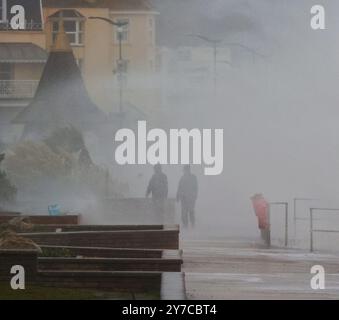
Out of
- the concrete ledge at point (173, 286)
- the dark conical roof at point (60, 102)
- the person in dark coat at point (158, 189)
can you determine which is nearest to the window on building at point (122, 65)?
the dark conical roof at point (60, 102)

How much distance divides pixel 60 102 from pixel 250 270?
3687 mm

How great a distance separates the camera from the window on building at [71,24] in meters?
17.8

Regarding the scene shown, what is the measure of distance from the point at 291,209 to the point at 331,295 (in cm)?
519

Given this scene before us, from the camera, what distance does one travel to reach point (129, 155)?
56.0 ft

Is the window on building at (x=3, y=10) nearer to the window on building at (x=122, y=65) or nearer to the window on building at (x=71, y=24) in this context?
the window on building at (x=71, y=24)

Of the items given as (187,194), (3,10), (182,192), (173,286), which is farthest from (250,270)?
(3,10)

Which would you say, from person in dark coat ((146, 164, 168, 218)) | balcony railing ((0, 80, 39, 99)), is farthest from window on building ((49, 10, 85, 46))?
person in dark coat ((146, 164, 168, 218))

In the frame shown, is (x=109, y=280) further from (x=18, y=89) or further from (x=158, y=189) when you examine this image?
(x=18, y=89)

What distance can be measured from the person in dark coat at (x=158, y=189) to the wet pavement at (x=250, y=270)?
1.73 ft

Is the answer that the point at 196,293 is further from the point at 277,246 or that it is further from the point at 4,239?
the point at 277,246

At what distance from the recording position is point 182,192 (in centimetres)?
1822

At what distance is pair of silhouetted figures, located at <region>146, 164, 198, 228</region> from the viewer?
17.3 meters

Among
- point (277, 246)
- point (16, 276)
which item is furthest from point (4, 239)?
point (277, 246)

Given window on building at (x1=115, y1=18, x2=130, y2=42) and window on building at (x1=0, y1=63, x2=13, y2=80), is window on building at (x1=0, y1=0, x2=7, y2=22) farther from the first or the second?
window on building at (x1=115, y1=18, x2=130, y2=42)
